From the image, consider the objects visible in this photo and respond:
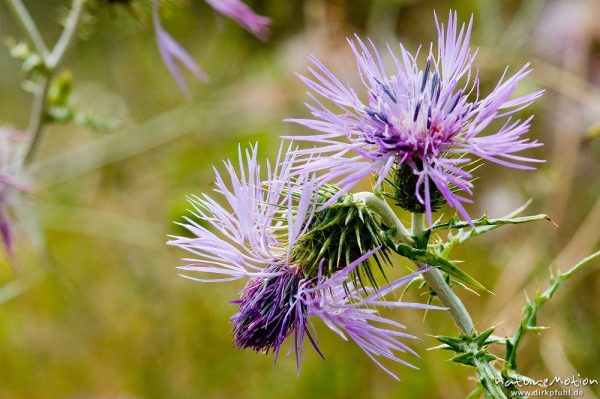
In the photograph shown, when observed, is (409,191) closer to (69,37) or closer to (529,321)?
(529,321)

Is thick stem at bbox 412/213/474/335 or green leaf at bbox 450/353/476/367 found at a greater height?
thick stem at bbox 412/213/474/335

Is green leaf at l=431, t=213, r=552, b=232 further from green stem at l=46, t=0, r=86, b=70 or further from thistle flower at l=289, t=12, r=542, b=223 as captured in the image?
green stem at l=46, t=0, r=86, b=70

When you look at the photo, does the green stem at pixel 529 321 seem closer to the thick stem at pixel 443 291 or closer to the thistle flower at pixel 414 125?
the thick stem at pixel 443 291

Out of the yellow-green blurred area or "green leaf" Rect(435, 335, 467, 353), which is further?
the yellow-green blurred area

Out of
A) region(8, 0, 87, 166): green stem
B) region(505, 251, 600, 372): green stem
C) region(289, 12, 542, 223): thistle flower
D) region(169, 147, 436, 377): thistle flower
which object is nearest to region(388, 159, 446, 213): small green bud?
region(289, 12, 542, 223): thistle flower

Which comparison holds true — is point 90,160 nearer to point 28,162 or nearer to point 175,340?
point 175,340
